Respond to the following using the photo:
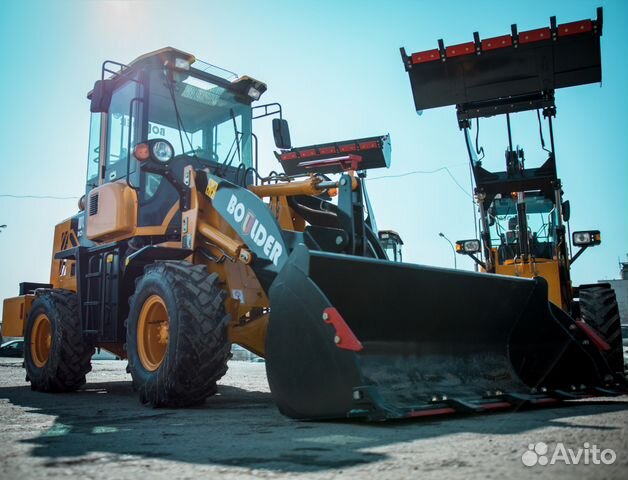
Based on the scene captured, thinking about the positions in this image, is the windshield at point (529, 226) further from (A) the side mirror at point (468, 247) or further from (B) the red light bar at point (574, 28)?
(B) the red light bar at point (574, 28)

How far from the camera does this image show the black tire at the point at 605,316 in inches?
320

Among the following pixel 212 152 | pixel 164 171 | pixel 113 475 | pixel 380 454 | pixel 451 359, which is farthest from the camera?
pixel 212 152

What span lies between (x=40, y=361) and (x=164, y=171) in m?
3.58

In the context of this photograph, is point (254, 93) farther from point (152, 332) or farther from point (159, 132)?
point (152, 332)

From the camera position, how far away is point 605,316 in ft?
27.0

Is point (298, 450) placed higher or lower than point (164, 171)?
lower

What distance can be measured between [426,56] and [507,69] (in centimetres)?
116

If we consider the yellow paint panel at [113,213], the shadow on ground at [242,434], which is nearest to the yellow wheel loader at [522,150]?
the shadow on ground at [242,434]

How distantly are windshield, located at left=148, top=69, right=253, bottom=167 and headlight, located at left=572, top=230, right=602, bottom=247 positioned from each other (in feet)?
15.7

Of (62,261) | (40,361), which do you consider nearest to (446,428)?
(40,361)

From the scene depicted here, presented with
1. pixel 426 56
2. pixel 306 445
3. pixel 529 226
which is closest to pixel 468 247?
pixel 529 226

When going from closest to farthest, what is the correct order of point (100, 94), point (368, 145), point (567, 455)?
1. point (567, 455)
2. point (100, 94)
3. point (368, 145)

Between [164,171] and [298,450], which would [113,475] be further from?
[164,171]

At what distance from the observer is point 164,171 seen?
5.89 metres
